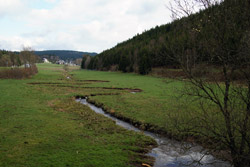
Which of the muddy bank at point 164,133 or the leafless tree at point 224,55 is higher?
the leafless tree at point 224,55

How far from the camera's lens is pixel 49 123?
16.3 metres

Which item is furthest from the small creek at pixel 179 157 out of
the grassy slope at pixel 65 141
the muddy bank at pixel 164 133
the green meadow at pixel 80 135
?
the grassy slope at pixel 65 141

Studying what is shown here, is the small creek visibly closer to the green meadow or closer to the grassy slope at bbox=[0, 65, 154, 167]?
the green meadow

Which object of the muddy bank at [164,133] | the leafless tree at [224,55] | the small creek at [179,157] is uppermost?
the leafless tree at [224,55]

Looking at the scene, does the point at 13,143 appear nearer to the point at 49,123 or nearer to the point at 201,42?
the point at 49,123

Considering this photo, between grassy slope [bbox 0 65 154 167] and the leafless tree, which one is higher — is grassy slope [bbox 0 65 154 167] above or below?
below

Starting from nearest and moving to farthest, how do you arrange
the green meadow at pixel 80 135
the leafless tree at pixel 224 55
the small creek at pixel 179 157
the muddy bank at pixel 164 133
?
the leafless tree at pixel 224 55, the green meadow at pixel 80 135, the small creek at pixel 179 157, the muddy bank at pixel 164 133

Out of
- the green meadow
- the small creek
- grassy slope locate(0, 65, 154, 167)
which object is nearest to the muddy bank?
the green meadow

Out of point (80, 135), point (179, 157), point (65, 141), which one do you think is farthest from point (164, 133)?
point (65, 141)

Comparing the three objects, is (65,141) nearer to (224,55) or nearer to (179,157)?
(179,157)

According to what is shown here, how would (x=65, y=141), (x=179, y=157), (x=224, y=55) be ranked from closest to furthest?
1. (x=224, y=55)
2. (x=179, y=157)
3. (x=65, y=141)

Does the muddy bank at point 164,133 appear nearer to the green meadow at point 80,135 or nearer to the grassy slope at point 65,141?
the green meadow at point 80,135

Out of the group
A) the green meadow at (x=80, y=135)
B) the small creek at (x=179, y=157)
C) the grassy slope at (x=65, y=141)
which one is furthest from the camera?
the small creek at (x=179, y=157)

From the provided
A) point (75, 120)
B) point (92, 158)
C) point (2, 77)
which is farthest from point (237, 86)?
point (2, 77)
